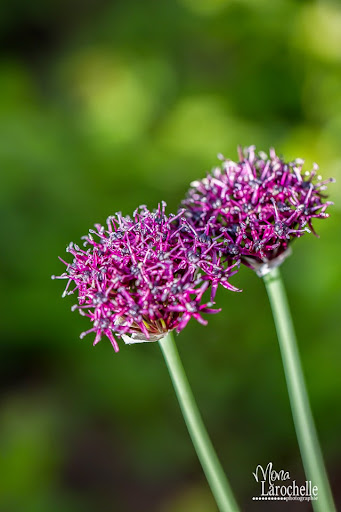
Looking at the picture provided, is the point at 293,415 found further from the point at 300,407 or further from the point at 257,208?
the point at 257,208

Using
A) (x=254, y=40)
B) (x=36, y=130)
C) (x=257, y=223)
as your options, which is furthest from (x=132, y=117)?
(x=257, y=223)

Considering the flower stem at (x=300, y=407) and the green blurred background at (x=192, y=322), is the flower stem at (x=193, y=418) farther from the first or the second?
the green blurred background at (x=192, y=322)

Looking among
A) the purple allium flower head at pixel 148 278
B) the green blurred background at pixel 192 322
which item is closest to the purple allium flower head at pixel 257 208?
the purple allium flower head at pixel 148 278

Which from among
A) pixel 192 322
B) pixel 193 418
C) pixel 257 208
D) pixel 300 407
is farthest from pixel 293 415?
pixel 192 322

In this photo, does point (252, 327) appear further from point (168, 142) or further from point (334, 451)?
point (168, 142)

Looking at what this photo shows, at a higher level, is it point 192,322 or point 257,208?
point 192,322

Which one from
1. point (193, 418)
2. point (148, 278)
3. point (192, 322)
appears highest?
point (192, 322)
